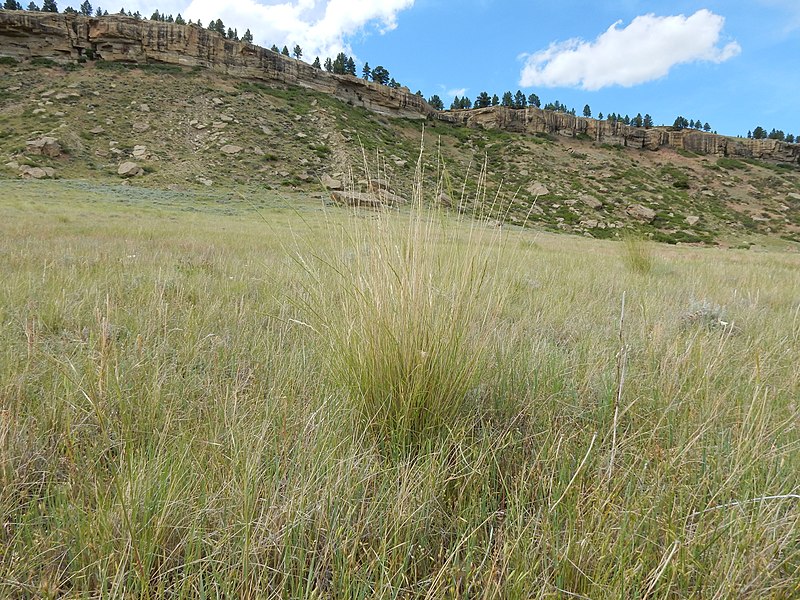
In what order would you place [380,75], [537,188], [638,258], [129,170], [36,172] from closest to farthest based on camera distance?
[638,258] < [36,172] < [129,170] < [537,188] < [380,75]

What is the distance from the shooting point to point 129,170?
842 inches

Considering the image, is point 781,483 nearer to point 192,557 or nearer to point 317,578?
point 317,578

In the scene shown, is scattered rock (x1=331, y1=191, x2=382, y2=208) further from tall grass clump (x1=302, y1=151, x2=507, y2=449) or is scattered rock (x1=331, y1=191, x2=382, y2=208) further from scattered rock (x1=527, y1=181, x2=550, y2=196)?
scattered rock (x1=527, y1=181, x2=550, y2=196)

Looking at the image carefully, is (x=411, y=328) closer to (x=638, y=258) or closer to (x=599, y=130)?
(x=638, y=258)

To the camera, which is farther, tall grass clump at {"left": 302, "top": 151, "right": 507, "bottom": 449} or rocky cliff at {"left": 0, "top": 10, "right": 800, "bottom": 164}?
rocky cliff at {"left": 0, "top": 10, "right": 800, "bottom": 164}

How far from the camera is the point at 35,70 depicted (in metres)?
30.7

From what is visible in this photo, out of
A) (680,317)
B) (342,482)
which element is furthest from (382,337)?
(680,317)

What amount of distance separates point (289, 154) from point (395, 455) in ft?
92.9

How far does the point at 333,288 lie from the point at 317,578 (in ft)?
4.63

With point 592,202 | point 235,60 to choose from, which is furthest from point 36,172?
point 592,202

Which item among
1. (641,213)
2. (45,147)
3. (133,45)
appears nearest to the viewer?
(45,147)

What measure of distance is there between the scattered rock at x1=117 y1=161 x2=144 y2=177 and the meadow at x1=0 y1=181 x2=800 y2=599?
23.9m

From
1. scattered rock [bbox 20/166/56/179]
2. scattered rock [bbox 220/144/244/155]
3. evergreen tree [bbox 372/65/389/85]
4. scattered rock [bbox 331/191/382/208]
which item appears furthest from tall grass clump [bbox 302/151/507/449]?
evergreen tree [bbox 372/65/389/85]

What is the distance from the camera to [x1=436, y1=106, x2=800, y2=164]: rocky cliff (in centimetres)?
5103
